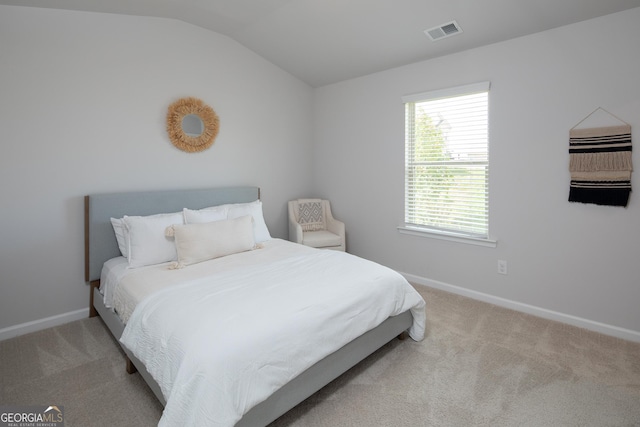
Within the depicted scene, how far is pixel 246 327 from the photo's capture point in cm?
163

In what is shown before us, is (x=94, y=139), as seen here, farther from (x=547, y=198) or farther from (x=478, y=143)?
(x=547, y=198)

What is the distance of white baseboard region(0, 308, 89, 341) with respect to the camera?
2615 millimetres

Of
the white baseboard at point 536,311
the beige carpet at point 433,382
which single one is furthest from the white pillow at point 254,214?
the white baseboard at point 536,311

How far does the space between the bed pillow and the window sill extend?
170 centimetres

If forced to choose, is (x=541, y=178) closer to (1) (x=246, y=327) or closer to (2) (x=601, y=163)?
(2) (x=601, y=163)

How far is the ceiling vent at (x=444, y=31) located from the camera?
282 cm

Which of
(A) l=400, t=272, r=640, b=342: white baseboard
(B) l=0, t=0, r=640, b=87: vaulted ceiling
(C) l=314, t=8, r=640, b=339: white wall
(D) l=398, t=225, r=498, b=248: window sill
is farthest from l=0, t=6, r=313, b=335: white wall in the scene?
(A) l=400, t=272, r=640, b=342: white baseboard

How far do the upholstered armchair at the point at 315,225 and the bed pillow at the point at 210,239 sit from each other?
3.40 ft

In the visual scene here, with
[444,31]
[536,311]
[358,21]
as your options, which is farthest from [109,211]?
[536,311]

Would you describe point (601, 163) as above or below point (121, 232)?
above

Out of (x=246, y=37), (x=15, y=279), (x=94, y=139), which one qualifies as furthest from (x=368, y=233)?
(x=15, y=279)

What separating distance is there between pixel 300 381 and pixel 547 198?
2419 mm

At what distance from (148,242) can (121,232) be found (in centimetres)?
35

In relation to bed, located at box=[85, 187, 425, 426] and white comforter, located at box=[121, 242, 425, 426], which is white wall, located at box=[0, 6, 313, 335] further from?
white comforter, located at box=[121, 242, 425, 426]
